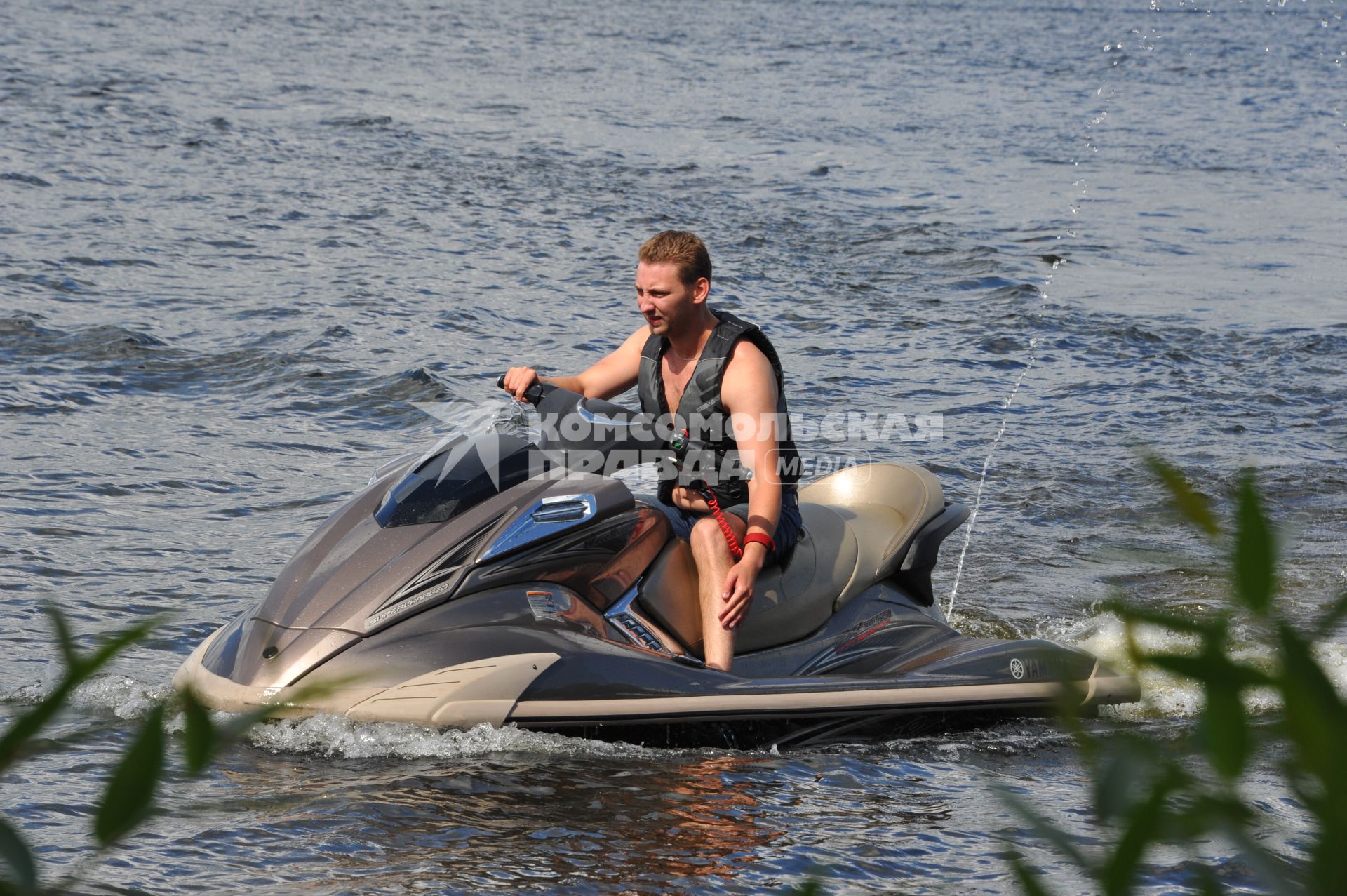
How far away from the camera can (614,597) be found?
4.32 m

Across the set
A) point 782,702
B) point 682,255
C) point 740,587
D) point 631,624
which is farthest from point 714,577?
point 682,255

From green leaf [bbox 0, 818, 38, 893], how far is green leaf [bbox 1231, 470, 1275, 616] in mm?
544

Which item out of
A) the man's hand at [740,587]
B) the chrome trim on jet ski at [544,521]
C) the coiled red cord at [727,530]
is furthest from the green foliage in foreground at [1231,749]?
the coiled red cord at [727,530]

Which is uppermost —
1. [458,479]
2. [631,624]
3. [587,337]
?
[587,337]

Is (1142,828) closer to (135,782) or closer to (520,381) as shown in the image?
(135,782)

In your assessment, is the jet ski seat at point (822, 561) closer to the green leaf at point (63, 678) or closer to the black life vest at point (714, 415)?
the black life vest at point (714, 415)

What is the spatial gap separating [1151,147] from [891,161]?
420cm

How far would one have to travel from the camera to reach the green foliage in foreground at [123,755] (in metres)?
0.62

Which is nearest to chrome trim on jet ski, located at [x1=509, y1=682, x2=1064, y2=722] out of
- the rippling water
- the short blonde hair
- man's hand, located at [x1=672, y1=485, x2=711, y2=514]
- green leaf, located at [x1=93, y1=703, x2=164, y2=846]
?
the rippling water

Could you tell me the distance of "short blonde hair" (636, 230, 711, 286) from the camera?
4402mm

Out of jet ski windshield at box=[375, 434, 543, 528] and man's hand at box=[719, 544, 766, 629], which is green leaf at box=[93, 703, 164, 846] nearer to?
jet ski windshield at box=[375, 434, 543, 528]

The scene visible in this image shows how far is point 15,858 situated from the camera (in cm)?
66

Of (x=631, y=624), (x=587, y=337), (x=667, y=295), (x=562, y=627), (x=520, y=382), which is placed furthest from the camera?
(x=587, y=337)

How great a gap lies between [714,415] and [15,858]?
3.84m
